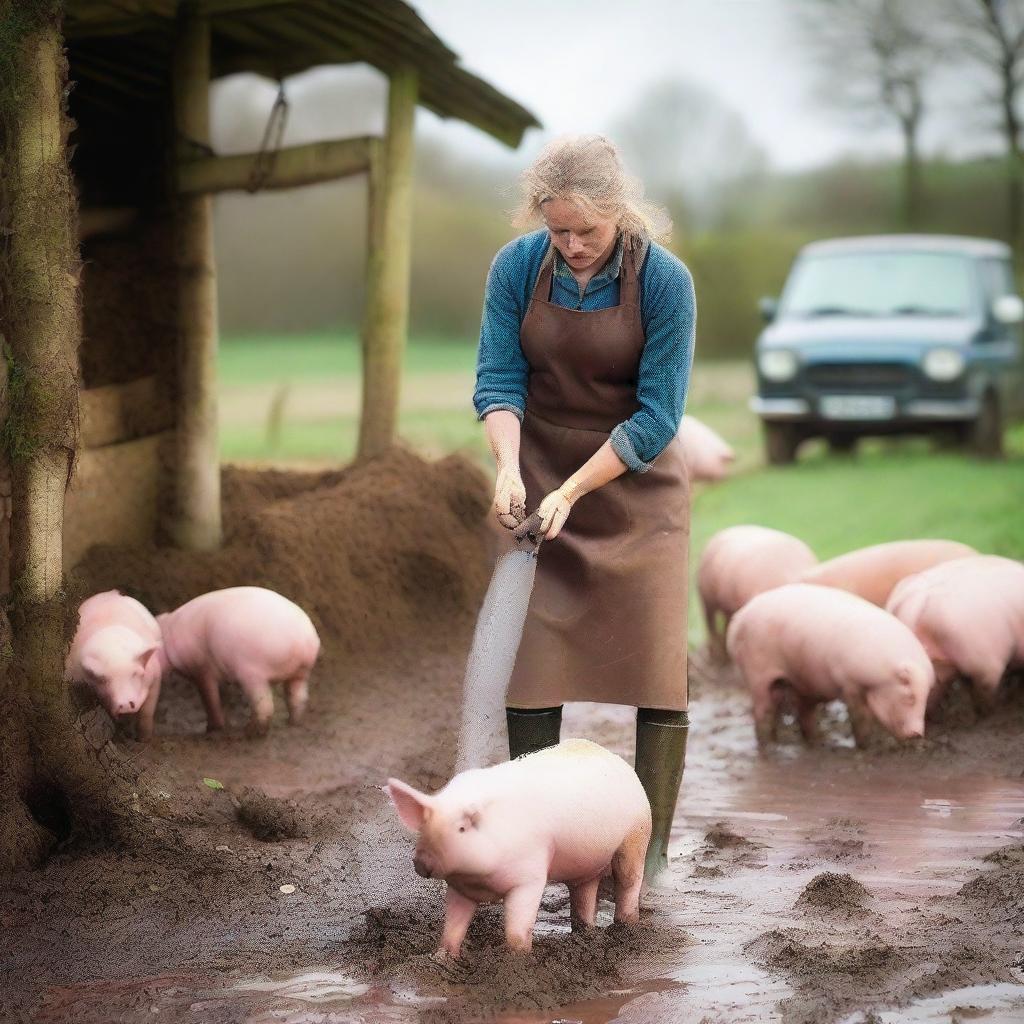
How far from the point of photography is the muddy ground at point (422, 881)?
13.0 ft

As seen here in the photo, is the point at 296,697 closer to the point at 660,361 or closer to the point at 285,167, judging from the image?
the point at 285,167

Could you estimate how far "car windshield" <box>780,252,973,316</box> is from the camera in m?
15.3

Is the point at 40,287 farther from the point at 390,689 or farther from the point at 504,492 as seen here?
the point at 390,689

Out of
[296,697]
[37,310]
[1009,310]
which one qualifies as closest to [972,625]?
[296,697]

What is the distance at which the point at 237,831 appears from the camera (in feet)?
17.2

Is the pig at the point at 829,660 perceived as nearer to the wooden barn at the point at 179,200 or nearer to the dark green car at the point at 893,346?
the wooden barn at the point at 179,200

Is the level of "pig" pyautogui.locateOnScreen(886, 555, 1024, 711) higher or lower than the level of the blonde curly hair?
lower

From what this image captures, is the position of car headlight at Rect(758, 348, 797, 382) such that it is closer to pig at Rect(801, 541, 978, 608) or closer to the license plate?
the license plate

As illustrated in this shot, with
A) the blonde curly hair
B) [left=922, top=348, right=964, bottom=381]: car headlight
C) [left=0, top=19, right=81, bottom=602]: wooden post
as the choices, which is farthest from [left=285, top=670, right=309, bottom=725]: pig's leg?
[left=922, top=348, right=964, bottom=381]: car headlight

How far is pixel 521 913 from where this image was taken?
3979 millimetres

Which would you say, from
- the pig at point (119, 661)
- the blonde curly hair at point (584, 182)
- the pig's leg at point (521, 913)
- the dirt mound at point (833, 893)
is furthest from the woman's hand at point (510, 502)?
the pig at point (119, 661)

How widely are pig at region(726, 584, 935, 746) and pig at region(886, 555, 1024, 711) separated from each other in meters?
0.20

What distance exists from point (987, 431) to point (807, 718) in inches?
358

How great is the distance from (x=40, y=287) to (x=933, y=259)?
11969 mm
